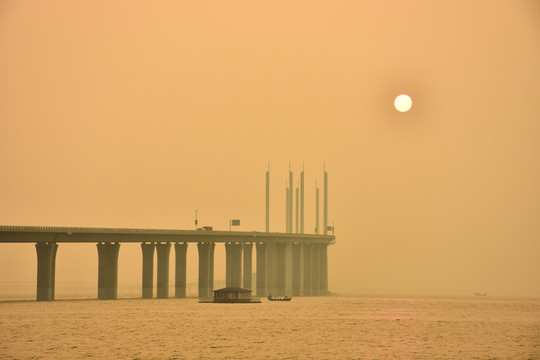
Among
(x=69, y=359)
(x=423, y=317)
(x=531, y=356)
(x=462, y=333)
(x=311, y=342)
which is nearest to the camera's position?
(x=69, y=359)

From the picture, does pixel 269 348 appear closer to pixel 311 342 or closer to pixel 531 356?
pixel 311 342

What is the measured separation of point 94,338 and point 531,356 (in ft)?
137

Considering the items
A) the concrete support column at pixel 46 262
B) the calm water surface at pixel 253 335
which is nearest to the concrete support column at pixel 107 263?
the concrete support column at pixel 46 262

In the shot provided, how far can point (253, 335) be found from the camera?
12094 cm

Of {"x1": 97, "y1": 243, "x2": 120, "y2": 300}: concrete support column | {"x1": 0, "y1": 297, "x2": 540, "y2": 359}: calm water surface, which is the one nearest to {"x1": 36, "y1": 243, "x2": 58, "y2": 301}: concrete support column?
{"x1": 0, "y1": 297, "x2": 540, "y2": 359}: calm water surface

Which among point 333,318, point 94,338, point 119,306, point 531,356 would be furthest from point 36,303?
point 531,356

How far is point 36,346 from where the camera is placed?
105m

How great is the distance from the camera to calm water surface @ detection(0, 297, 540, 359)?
9994cm

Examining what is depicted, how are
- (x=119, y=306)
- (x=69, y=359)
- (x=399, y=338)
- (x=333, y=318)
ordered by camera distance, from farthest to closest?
(x=119, y=306) → (x=333, y=318) → (x=399, y=338) → (x=69, y=359)

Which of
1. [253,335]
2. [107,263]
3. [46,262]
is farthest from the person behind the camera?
[107,263]

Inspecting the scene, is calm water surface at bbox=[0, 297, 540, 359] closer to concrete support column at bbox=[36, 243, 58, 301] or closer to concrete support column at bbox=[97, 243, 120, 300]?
concrete support column at bbox=[36, 243, 58, 301]

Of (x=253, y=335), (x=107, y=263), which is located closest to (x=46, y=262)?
(x=107, y=263)

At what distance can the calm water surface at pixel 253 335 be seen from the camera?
99938 millimetres

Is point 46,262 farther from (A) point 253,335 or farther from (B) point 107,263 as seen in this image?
(A) point 253,335
